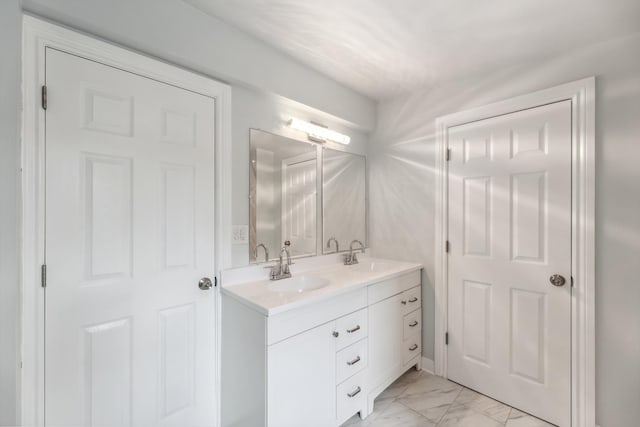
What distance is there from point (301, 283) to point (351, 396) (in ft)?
2.45

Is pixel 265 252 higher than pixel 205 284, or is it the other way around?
pixel 265 252

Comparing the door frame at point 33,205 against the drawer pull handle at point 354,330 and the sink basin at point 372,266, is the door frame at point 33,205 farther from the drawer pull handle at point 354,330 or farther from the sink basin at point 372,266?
the sink basin at point 372,266

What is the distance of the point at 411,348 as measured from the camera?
7.24ft

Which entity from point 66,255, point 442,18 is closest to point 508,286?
point 442,18

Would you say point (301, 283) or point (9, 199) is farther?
point (301, 283)

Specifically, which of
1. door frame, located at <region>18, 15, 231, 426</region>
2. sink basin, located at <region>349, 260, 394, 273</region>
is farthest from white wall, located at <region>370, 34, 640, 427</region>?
door frame, located at <region>18, 15, 231, 426</region>

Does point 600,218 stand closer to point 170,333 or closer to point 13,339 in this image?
point 170,333

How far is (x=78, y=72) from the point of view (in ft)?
3.87

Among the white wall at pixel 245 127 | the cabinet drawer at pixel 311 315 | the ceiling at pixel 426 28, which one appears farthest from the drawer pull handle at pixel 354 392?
the ceiling at pixel 426 28

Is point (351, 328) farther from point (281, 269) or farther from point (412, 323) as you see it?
point (412, 323)

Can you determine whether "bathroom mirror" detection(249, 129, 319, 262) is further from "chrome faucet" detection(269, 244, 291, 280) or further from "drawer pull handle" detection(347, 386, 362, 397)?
"drawer pull handle" detection(347, 386, 362, 397)

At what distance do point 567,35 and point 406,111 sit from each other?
1.09m

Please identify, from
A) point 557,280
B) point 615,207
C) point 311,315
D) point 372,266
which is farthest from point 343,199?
point 615,207

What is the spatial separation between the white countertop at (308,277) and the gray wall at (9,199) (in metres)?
0.82
